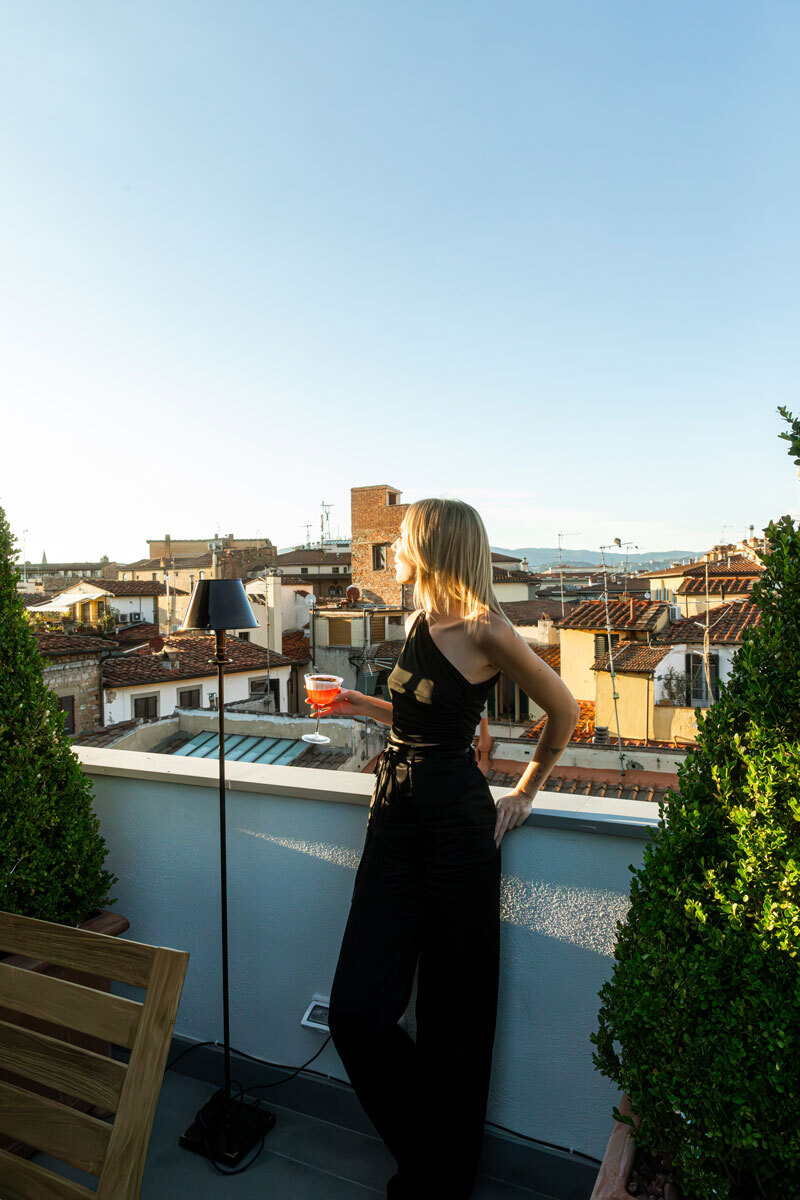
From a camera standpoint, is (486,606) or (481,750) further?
(481,750)

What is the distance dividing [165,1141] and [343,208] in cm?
898

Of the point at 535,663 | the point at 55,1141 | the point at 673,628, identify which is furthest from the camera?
the point at 673,628

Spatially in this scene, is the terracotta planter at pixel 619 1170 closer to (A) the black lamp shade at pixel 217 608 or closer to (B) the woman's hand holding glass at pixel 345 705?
(B) the woman's hand holding glass at pixel 345 705

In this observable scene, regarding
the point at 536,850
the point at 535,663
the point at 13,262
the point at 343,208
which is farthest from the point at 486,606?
the point at 343,208

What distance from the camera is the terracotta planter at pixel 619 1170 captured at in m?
1.05

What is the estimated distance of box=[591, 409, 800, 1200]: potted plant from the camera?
3.13 feet

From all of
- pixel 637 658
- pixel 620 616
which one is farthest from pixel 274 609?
pixel 637 658

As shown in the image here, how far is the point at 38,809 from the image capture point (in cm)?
176

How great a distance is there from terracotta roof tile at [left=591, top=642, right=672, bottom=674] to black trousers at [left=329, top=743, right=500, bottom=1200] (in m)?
11.1

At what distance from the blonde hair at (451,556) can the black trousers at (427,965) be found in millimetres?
328

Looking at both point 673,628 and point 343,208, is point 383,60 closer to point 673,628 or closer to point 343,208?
point 343,208

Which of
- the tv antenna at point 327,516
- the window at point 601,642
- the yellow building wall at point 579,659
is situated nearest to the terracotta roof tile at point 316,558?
the tv antenna at point 327,516

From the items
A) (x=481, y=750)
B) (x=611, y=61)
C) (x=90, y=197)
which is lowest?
(x=481, y=750)

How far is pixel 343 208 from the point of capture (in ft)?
26.6
